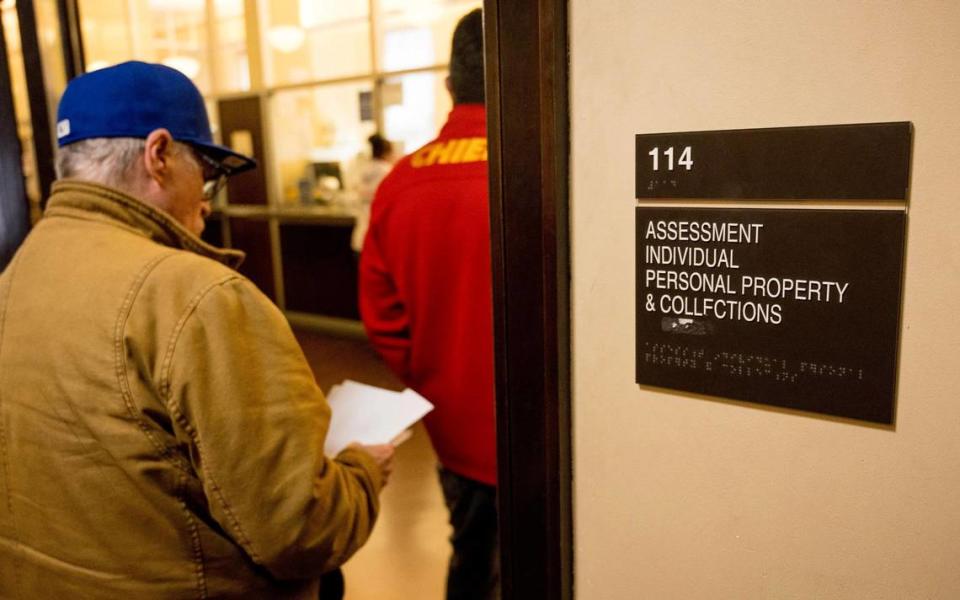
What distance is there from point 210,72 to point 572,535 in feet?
25.6

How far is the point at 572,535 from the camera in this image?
119cm

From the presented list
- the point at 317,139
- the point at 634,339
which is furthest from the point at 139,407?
the point at 317,139

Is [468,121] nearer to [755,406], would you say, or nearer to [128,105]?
[128,105]

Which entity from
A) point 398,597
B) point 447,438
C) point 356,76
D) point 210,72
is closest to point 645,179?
point 447,438

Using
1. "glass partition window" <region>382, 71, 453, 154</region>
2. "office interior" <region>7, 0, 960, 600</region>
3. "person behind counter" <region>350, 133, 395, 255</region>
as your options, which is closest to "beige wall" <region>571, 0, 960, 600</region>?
"office interior" <region>7, 0, 960, 600</region>

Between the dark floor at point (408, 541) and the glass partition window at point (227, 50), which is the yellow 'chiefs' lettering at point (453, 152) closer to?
the dark floor at point (408, 541)

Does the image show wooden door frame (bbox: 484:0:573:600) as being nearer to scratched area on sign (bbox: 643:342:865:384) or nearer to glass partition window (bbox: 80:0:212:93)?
scratched area on sign (bbox: 643:342:865:384)

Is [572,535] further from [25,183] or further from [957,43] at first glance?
[25,183]

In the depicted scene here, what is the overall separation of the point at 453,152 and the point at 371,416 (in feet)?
2.14

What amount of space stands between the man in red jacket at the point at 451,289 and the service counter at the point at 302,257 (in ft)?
14.5

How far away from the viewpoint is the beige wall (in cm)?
82

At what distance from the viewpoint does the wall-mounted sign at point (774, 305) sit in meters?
0.87

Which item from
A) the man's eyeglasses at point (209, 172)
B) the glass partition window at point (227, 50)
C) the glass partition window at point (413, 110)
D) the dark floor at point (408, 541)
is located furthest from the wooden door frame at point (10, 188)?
the glass partition window at point (227, 50)

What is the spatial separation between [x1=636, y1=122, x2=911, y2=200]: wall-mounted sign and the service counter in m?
5.47
